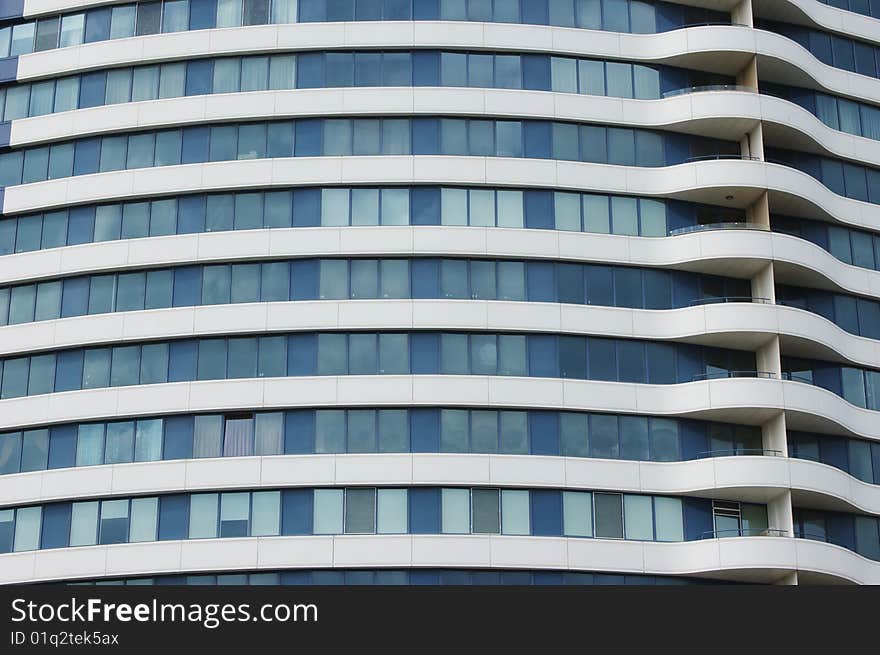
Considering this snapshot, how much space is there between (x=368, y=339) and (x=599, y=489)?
35.3 feet

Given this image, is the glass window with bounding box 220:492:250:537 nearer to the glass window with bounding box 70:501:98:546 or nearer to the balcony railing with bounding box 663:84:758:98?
the glass window with bounding box 70:501:98:546

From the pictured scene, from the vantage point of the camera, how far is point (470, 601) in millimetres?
47625

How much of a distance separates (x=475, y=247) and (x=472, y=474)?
30.8 feet

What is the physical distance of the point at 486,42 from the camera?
65688 mm

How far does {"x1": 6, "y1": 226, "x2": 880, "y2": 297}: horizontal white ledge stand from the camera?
6259 cm

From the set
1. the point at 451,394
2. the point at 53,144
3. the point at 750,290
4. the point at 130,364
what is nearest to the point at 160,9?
the point at 53,144

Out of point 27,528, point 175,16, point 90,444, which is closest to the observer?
point 27,528

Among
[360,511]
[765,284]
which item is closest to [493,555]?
[360,511]

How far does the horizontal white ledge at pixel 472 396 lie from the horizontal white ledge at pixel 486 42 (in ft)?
47.7

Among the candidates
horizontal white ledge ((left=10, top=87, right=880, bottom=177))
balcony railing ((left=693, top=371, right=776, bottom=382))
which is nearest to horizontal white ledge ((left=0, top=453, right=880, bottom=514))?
balcony railing ((left=693, top=371, right=776, bottom=382))

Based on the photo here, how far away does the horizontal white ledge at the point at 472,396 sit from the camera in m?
60.5

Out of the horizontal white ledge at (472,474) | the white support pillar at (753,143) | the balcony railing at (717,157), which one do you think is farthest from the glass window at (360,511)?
the white support pillar at (753,143)

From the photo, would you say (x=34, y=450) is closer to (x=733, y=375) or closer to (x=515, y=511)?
(x=515, y=511)

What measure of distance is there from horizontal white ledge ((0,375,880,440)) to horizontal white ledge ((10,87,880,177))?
11.5 metres
